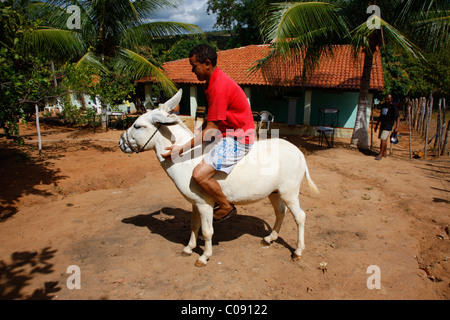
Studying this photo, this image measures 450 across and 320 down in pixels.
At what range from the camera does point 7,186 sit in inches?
260

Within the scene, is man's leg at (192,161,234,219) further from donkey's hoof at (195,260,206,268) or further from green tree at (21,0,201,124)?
green tree at (21,0,201,124)

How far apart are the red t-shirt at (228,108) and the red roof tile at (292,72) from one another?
825cm

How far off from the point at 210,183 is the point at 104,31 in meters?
13.1

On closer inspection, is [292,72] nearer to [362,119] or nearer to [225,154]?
[362,119]

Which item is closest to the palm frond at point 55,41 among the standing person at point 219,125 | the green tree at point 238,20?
the standing person at point 219,125

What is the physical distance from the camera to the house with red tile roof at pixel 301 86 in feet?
49.6

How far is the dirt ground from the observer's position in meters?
3.32

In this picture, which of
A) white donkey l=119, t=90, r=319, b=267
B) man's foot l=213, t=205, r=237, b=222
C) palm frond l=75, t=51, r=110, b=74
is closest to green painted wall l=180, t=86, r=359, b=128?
palm frond l=75, t=51, r=110, b=74

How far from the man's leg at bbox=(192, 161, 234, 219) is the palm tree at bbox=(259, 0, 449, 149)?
6.29 m

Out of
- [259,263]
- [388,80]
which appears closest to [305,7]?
[259,263]

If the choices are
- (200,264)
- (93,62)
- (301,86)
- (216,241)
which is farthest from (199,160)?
(301,86)

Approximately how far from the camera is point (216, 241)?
4410 millimetres

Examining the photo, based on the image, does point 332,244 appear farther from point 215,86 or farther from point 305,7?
point 305,7

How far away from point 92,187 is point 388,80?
24552mm
